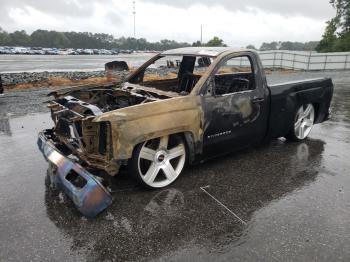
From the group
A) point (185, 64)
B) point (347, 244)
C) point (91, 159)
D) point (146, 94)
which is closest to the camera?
point (347, 244)

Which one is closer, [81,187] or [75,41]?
[81,187]

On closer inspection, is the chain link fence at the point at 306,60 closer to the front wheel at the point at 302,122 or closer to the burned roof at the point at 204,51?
the front wheel at the point at 302,122

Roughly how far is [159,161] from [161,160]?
31 mm

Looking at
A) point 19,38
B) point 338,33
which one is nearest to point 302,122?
point 338,33

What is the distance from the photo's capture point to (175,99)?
434 centimetres

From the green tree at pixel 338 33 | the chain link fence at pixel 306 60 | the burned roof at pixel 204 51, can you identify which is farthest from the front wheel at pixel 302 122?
the green tree at pixel 338 33

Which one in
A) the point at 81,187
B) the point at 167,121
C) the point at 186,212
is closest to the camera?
the point at 81,187

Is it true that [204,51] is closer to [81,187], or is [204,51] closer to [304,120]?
[304,120]

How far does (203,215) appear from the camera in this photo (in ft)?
12.5

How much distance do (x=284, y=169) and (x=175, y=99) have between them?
2025mm

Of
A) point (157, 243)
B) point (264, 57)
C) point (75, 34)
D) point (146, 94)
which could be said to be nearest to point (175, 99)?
point (146, 94)

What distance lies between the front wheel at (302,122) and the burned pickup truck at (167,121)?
0.02m

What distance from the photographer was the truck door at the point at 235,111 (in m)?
4.71

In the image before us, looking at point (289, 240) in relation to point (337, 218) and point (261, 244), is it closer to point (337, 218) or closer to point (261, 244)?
point (261, 244)
